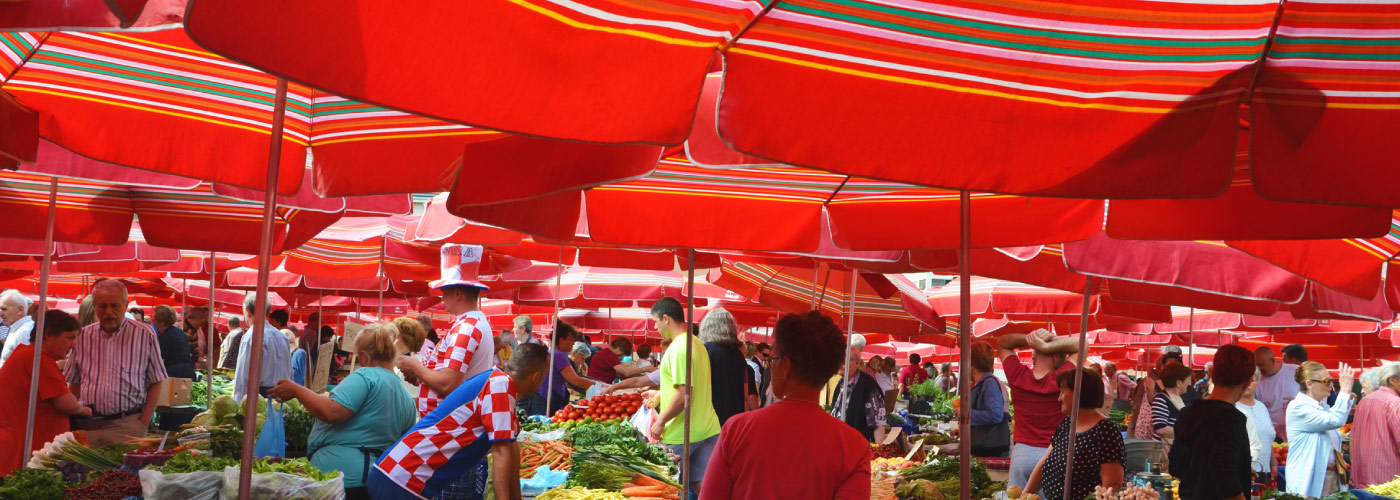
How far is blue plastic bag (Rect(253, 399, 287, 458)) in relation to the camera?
6.40m

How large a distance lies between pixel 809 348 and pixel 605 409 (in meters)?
5.86

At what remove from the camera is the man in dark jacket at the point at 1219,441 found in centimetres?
528

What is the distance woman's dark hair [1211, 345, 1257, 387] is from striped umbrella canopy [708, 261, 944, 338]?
3413 mm

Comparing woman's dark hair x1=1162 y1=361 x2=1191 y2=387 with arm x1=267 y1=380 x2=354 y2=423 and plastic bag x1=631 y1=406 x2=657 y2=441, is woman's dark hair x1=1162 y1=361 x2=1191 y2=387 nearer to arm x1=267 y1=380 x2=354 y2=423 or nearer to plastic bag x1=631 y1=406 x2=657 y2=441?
plastic bag x1=631 y1=406 x2=657 y2=441

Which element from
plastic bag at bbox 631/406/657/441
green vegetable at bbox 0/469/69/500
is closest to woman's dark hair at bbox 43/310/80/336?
green vegetable at bbox 0/469/69/500

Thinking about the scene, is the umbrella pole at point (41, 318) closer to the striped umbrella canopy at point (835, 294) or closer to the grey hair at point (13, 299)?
the grey hair at point (13, 299)

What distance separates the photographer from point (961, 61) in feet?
8.06

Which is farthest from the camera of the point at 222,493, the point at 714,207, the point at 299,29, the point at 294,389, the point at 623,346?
the point at 623,346

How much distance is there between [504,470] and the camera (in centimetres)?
511

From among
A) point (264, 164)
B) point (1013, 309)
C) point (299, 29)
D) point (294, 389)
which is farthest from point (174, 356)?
point (299, 29)

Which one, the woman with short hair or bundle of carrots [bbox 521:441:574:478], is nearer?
the woman with short hair

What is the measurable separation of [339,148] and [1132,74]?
9.09 ft

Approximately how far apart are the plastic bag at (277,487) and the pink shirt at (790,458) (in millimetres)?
2061

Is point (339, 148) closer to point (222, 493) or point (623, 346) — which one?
point (222, 493)
